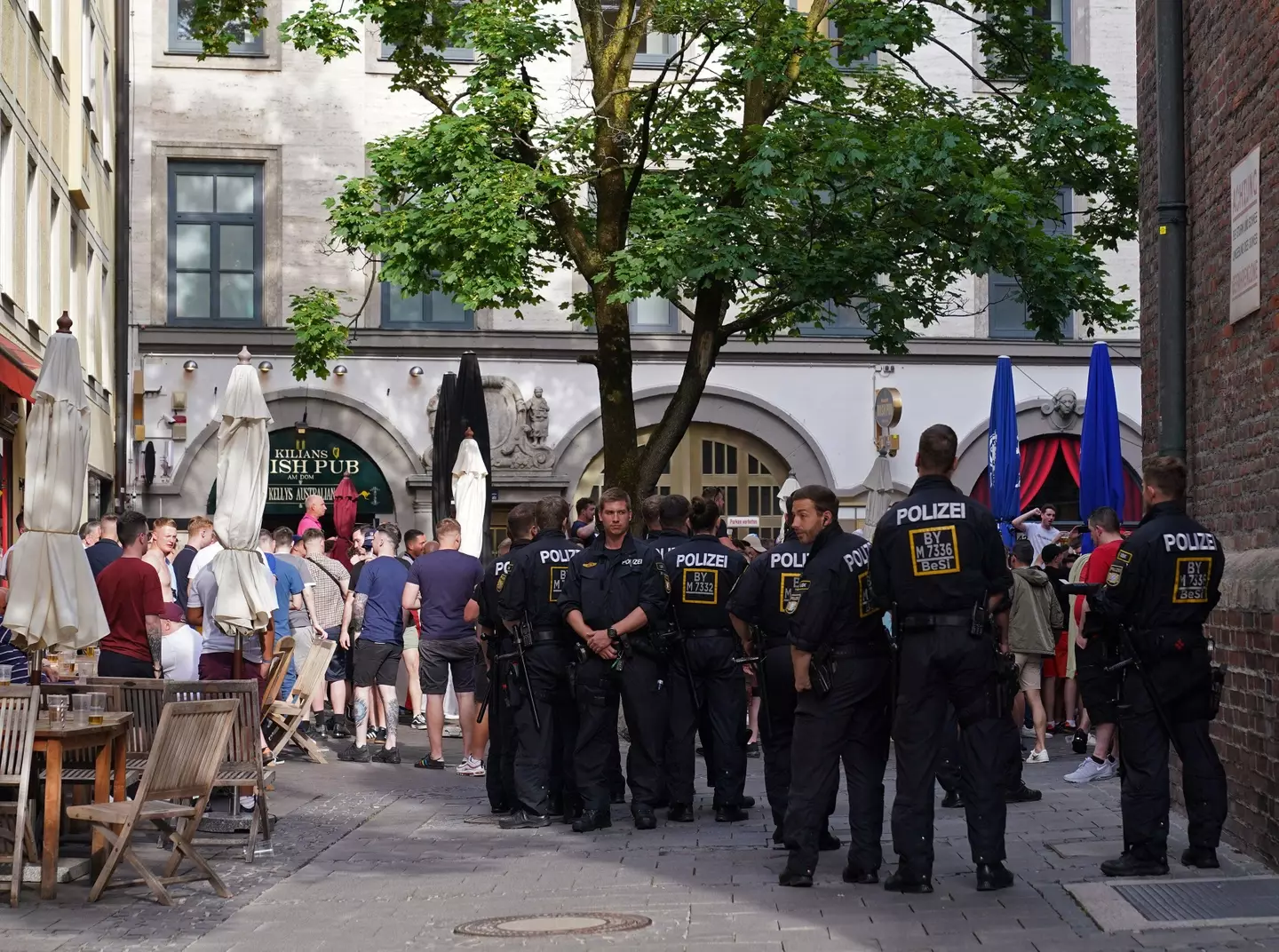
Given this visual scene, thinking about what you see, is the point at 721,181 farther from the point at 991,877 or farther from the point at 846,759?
the point at 991,877

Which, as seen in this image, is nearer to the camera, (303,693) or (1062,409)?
(303,693)

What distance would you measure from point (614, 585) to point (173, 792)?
3.42 m

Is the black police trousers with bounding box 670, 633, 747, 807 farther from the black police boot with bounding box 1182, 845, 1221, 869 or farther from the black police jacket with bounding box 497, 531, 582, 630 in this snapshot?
the black police boot with bounding box 1182, 845, 1221, 869

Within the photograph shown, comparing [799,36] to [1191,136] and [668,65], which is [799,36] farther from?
[1191,136]

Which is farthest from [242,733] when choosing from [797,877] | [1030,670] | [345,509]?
[345,509]

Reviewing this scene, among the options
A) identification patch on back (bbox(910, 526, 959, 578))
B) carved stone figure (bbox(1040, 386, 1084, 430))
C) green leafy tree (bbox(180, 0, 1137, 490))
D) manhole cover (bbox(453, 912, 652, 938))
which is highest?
green leafy tree (bbox(180, 0, 1137, 490))

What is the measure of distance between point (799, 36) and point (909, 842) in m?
10.4

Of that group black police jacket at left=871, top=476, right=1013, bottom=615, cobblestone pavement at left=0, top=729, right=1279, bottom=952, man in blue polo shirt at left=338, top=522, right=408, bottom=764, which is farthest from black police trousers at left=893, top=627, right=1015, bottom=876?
man in blue polo shirt at left=338, top=522, right=408, bottom=764

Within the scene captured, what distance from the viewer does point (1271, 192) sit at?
32.3 ft

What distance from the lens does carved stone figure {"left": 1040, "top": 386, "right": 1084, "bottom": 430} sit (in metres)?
31.4

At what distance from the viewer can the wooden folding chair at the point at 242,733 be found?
35.7ft

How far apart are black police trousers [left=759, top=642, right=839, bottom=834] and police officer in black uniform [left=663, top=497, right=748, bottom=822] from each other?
101cm

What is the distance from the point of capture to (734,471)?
31047 millimetres

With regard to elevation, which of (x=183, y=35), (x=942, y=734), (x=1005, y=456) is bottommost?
(x=942, y=734)
